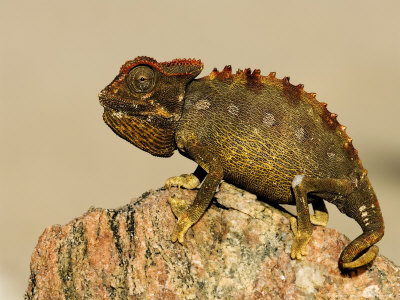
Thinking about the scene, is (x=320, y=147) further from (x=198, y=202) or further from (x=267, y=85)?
(x=198, y=202)

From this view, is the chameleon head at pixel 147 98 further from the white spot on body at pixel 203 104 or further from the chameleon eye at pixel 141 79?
the white spot on body at pixel 203 104

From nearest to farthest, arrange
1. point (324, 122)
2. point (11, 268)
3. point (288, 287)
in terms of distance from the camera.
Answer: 1. point (288, 287)
2. point (324, 122)
3. point (11, 268)

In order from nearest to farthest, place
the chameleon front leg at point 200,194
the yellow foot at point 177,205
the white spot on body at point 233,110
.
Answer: the chameleon front leg at point 200,194 < the yellow foot at point 177,205 < the white spot on body at point 233,110

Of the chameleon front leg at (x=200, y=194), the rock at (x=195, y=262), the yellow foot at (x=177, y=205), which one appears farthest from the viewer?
the yellow foot at (x=177, y=205)

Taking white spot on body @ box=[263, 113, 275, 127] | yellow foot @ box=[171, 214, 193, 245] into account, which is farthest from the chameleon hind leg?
yellow foot @ box=[171, 214, 193, 245]

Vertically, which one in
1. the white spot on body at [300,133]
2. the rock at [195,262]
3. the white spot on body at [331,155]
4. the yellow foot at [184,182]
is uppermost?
the white spot on body at [300,133]

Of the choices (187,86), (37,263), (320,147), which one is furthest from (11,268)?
(320,147)

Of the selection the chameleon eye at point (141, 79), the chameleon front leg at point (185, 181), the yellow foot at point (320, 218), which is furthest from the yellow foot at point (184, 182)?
the yellow foot at point (320, 218)
